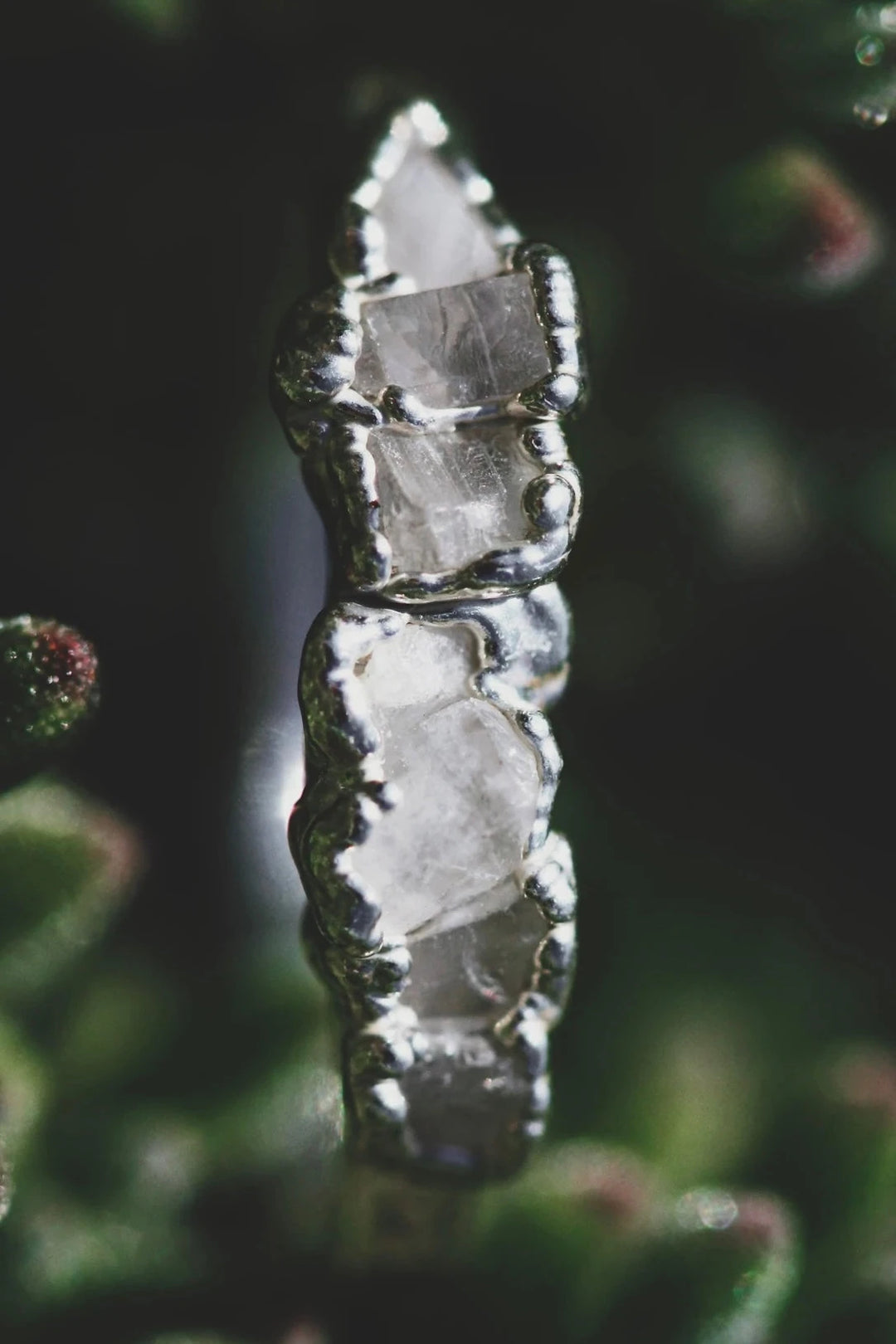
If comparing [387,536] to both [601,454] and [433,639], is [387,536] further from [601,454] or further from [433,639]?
[601,454]

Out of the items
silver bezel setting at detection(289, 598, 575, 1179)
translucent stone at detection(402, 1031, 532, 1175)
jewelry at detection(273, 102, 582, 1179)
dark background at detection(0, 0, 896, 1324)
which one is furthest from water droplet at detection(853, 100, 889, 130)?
translucent stone at detection(402, 1031, 532, 1175)

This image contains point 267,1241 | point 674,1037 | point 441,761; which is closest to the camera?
point 441,761

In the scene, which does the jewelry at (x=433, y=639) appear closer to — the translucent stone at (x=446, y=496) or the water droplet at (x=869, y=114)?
the translucent stone at (x=446, y=496)

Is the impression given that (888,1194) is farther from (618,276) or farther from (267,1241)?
(618,276)

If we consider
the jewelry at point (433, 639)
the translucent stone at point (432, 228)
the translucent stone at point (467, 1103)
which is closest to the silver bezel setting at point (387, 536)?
the jewelry at point (433, 639)

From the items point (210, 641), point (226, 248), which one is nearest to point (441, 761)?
point (210, 641)

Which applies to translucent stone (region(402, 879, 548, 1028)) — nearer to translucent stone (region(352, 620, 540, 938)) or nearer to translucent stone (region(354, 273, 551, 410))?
translucent stone (region(352, 620, 540, 938))
